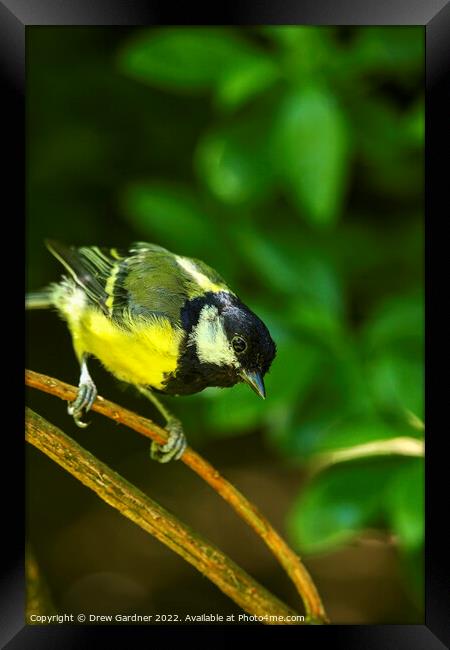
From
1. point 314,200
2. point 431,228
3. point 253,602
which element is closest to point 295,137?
point 314,200

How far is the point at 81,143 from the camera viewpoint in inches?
48.4

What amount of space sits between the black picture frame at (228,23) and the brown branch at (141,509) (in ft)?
0.33

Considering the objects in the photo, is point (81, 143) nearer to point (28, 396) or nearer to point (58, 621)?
point (28, 396)

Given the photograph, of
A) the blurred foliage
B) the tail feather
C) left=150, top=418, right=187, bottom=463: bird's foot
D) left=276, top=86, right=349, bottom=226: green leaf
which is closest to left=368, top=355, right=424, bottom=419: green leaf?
the blurred foliage

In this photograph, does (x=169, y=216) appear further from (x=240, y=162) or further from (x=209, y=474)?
(x=209, y=474)

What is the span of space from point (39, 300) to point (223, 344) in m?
0.25

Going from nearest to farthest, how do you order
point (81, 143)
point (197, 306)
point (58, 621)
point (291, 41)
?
point (197, 306)
point (58, 621)
point (291, 41)
point (81, 143)

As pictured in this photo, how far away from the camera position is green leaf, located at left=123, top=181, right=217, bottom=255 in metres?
1.19

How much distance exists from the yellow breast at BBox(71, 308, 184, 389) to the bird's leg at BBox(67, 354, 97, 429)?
0.08 feet

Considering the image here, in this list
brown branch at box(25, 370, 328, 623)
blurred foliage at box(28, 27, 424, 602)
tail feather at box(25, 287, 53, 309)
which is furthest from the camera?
blurred foliage at box(28, 27, 424, 602)

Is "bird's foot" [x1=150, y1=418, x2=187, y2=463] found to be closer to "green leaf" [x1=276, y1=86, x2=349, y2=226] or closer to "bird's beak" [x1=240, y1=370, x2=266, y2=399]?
"bird's beak" [x1=240, y1=370, x2=266, y2=399]

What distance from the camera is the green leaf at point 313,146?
3.59 feet

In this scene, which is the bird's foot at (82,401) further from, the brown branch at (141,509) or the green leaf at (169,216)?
the green leaf at (169,216)

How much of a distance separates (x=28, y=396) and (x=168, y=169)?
463 mm
